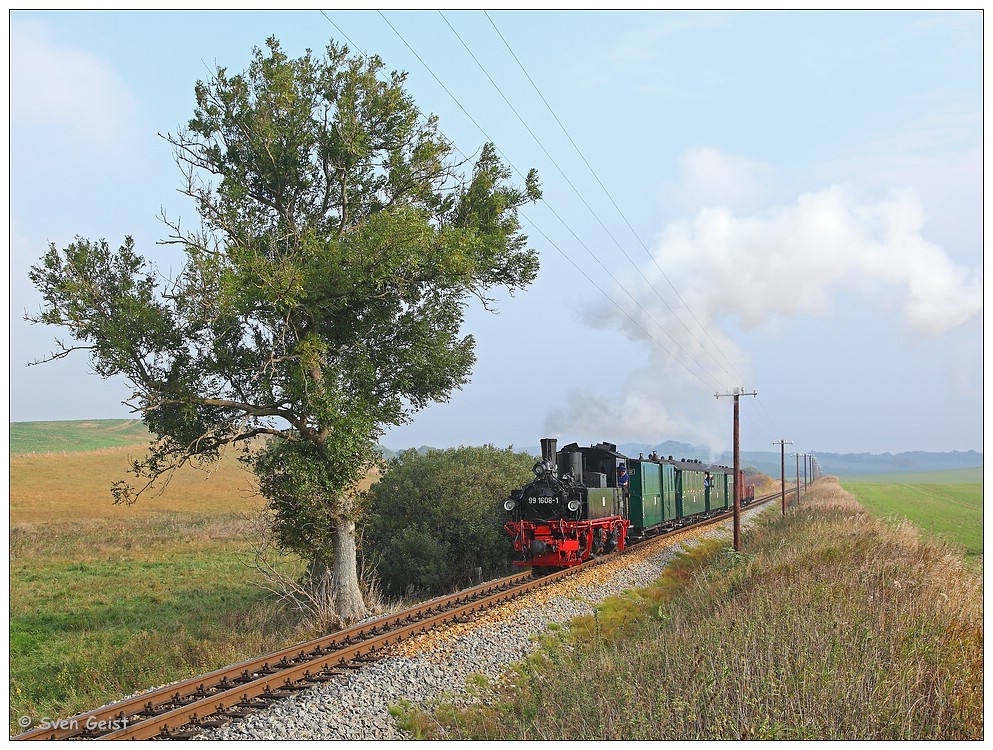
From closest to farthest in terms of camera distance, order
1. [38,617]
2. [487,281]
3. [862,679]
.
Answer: [862,679] → [487,281] → [38,617]

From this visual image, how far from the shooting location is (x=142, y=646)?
1752 centimetres

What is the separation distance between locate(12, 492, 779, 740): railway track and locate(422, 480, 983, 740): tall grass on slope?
238 centimetres

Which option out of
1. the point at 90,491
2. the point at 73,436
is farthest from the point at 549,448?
the point at 73,436

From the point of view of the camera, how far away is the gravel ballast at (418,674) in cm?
935

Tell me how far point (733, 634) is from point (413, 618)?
7.11 metres

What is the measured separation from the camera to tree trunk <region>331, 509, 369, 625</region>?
18141 mm

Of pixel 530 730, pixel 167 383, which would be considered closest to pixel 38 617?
pixel 167 383

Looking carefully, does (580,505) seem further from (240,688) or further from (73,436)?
(73,436)

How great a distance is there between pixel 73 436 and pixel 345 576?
287 feet

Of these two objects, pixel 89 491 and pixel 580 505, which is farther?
pixel 89 491

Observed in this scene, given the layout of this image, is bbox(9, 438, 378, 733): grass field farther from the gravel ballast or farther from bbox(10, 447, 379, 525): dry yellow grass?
the gravel ballast

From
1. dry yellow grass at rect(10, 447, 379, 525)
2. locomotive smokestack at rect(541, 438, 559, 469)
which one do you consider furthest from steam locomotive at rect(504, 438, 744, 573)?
dry yellow grass at rect(10, 447, 379, 525)

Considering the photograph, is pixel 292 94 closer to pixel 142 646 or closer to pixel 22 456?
pixel 142 646

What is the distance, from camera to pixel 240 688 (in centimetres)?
1005
